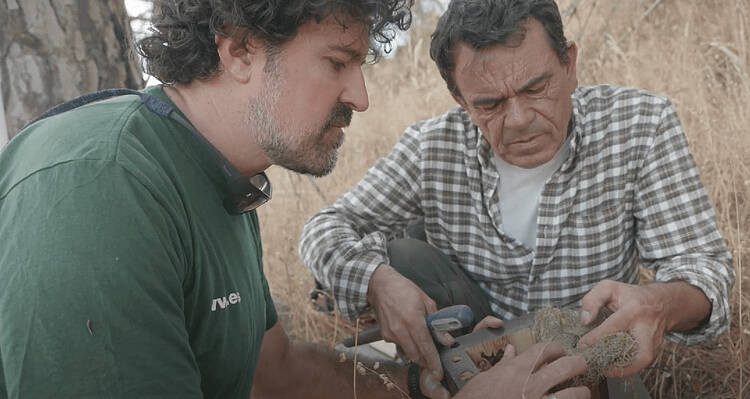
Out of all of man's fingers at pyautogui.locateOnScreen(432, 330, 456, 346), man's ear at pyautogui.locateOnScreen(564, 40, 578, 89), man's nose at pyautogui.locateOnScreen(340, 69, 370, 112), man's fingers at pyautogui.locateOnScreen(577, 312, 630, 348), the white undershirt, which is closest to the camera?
man's nose at pyautogui.locateOnScreen(340, 69, 370, 112)

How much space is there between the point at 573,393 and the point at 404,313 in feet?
2.21

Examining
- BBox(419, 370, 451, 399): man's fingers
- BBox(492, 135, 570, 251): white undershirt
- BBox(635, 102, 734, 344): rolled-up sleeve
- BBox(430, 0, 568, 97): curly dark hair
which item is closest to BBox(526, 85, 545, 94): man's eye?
BBox(430, 0, 568, 97): curly dark hair

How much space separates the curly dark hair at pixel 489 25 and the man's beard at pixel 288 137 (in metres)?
0.80

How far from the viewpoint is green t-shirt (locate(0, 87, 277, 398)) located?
1144 millimetres

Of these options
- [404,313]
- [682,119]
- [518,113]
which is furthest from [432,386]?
[682,119]

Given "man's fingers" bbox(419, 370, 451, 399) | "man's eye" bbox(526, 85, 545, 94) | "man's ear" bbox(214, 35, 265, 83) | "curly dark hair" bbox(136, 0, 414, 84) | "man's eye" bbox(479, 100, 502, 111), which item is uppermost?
"curly dark hair" bbox(136, 0, 414, 84)

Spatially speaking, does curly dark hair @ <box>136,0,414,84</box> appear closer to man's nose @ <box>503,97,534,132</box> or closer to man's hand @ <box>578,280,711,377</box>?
man's nose @ <box>503,97,534,132</box>

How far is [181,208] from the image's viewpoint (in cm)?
148

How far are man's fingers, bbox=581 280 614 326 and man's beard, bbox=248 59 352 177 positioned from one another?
91cm

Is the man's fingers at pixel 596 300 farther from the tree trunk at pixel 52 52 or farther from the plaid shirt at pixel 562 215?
the tree trunk at pixel 52 52

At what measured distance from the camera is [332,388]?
2.18 meters

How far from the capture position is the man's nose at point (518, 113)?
2438 mm

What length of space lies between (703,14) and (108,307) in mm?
5776

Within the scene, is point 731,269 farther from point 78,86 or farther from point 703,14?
point 703,14
